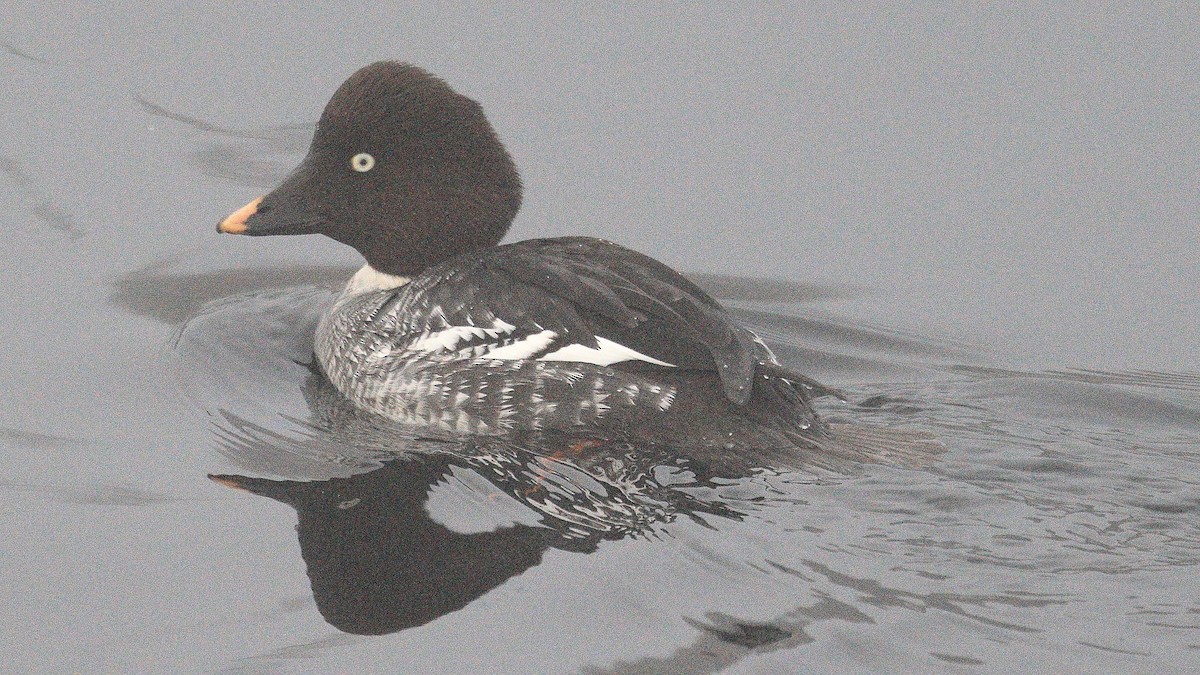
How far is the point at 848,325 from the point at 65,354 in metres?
4.01

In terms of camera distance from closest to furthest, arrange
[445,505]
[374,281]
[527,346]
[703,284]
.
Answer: [445,505] < [527,346] < [374,281] < [703,284]

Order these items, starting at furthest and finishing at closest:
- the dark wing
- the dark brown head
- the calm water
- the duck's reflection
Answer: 1. the dark brown head
2. the dark wing
3. the duck's reflection
4. the calm water

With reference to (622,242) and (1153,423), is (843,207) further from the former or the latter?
(1153,423)

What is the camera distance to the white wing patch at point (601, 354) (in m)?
6.74

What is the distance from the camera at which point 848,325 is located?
8773 mm

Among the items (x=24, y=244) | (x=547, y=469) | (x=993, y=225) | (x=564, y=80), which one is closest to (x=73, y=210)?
(x=24, y=244)

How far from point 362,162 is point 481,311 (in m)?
1.14

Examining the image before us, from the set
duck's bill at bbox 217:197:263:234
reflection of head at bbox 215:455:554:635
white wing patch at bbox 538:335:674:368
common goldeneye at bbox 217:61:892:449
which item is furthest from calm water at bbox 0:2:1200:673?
duck's bill at bbox 217:197:263:234

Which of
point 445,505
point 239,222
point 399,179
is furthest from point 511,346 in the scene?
point 239,222

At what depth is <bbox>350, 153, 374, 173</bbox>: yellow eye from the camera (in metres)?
7.78

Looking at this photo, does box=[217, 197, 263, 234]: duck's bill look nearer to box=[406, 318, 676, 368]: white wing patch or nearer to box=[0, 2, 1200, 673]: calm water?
box=[0, 2, 1200, 673]: calm water

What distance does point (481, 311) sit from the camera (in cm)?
716

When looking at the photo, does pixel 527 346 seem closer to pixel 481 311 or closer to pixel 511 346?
pixel 511 346

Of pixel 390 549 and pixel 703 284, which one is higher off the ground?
pixel 703 284
